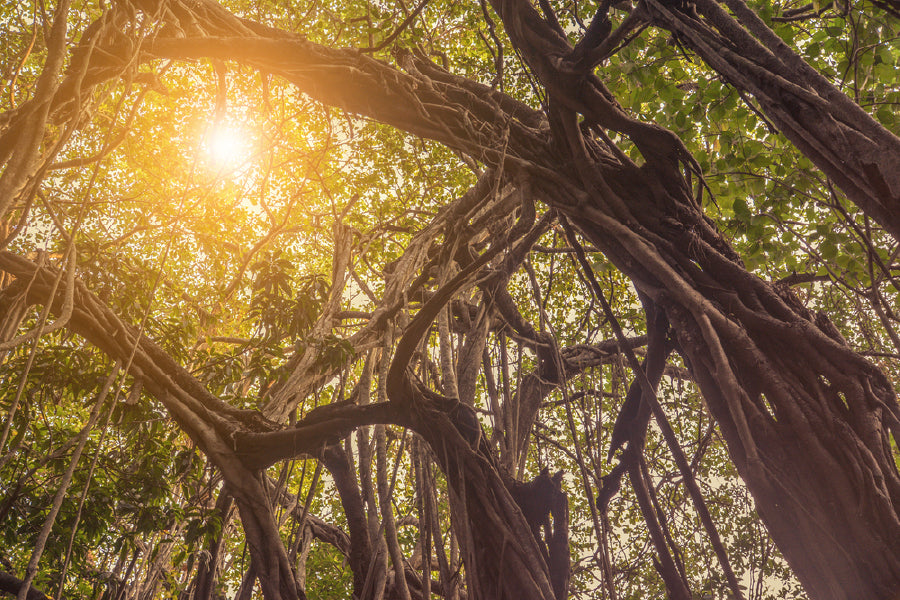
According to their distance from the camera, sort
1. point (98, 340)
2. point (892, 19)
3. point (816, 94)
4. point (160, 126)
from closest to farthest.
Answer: point (816, 94), point (892, 19), point (98, 340), point (160, 126)

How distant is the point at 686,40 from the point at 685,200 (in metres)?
0.65

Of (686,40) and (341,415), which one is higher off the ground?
(686,40)

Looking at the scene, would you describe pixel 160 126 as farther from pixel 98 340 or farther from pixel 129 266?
pixel 98 340

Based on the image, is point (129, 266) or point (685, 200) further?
point (129, 266)

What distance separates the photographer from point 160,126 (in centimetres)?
492

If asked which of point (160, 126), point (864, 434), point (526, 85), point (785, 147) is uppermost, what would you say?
point (526, 85)

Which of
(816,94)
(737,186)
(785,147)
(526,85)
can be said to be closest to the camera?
(816,94)

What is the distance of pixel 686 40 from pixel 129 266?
2.49 meters

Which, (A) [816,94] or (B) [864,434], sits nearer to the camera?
(A) [816,94]

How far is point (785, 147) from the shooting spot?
247cm

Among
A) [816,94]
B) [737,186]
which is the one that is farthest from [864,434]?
[737,186]

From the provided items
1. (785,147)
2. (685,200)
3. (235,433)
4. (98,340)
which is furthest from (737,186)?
(98,340)

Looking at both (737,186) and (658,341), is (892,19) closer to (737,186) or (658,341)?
(737,186)

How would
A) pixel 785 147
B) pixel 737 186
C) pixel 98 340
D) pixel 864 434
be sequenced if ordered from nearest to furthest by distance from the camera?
pixel 864 434 → pixel 98 340 → pixel 737 186 → pixel 785 147
